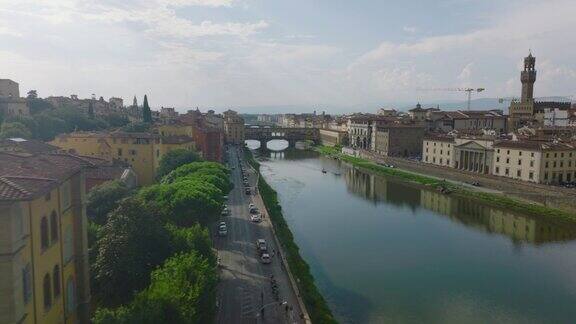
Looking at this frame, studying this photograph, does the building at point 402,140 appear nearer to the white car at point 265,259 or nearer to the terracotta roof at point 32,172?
the white car at point 265,259

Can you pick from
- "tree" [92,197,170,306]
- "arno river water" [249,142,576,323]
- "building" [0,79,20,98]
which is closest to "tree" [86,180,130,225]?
"tree" [92,197,170,306]

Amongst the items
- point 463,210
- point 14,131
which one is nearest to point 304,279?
point 463,210

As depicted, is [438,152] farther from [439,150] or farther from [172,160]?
[172,160]

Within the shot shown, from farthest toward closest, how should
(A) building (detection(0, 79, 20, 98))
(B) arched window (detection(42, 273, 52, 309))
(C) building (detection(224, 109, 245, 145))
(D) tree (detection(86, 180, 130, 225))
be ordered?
(C) building (detection(224, 109, 245, 145)) → (A) building (detection(0, 79, 20, 98)) → (D) tree (detection(86, 180, 130, 225)) → (B) arched window (detection(42, 273, 52, 309))

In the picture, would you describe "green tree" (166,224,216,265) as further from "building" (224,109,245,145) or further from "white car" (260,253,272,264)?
"building" (224,109,245,145)

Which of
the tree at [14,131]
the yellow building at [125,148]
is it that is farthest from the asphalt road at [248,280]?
the tree at [14,131]

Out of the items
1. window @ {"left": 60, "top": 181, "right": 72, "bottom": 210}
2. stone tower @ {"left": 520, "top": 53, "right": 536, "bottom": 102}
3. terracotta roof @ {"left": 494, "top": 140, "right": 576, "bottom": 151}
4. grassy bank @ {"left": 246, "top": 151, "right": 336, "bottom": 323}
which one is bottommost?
grassy bank @ {"left": 246, "top": 151, "right": 336, "bottom": 323}
